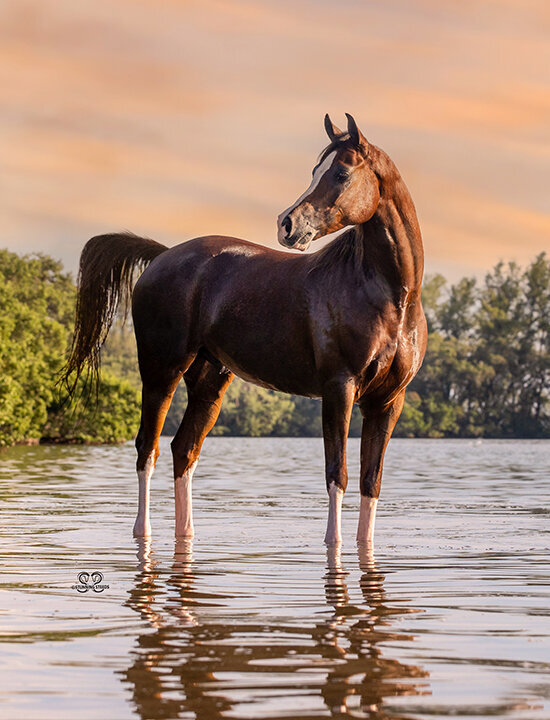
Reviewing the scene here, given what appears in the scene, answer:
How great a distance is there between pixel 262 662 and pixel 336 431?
158 inches

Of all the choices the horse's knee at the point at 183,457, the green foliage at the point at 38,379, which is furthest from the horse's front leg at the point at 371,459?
the green foliage at the point at 38,379

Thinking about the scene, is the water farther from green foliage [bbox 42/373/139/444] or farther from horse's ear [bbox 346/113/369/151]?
green foliage [bbox 42/373/139/444]

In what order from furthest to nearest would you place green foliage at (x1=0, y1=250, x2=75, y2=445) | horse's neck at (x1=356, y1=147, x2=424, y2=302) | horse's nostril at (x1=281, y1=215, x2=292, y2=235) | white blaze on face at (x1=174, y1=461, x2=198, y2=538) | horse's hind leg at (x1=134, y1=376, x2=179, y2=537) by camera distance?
green foliage at (x1=0, y1=250, x2=75, y2=445) → horse's hind leg at (x1=134, y1=376, x2=179, y2=537) → white blaze on face at (x1=174, y1=461, x2=198, y2=538) → horse's neck at (x1=356, y1=147, x2=424, y2=302) → horse's nostril at (x1=281, y1=215, x2=292, y2=235)

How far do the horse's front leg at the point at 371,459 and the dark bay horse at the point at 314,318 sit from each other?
1cm

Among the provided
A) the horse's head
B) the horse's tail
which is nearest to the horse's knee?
the horse's tail

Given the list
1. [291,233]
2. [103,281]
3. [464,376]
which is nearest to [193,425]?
[103,281]

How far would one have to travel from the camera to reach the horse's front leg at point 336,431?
8.28m

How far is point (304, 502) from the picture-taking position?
14328 millimetres

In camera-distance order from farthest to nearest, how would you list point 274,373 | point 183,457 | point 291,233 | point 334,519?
point 183,457
point 274,373
point 334,519
point 291,233

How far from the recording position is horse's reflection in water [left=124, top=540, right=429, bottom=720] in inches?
148

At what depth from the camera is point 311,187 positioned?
829cm

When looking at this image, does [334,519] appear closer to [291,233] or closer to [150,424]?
[291,233]

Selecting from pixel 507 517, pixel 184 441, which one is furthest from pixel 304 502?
pixel 184 441

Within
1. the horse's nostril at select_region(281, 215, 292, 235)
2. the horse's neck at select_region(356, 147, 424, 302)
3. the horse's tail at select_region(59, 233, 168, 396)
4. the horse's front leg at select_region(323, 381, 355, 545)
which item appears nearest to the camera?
the horse's nostril at select_region(281, 215, 292, 235)
